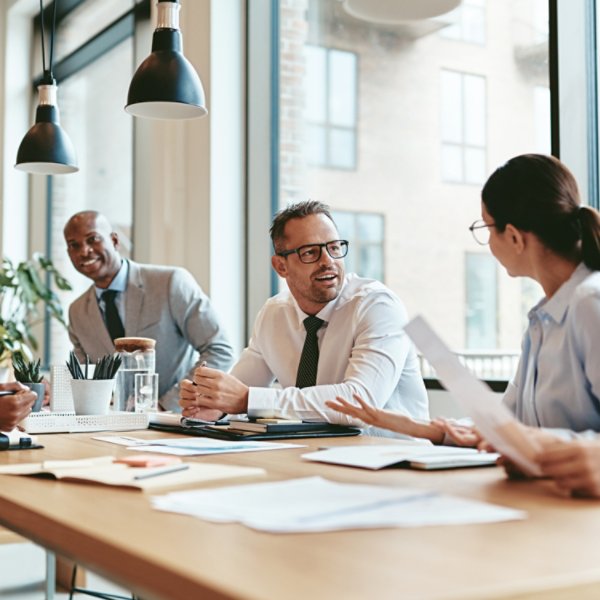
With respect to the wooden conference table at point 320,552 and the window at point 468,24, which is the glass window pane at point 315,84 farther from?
the wooden conference table at point 320,552

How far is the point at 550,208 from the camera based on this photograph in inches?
80.8

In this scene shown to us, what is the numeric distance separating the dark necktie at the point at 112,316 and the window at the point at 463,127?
1538 mm

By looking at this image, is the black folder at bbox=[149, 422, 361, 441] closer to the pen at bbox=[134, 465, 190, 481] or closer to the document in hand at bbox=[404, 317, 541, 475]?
the pen at bbox=[134, 465, 190, 481]

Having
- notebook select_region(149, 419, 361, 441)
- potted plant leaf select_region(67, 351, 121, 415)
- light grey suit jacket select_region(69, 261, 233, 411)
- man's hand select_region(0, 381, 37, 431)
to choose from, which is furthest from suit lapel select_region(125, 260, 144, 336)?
man's hand select_region(0, 381, 37, 431)

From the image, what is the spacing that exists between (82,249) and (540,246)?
259cm

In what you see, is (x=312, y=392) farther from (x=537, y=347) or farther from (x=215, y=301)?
(x=215, y=301)

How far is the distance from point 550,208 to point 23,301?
4.98 meters

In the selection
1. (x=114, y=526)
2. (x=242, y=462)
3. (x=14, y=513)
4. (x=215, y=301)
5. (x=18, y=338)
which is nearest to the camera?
(x=114, y=526)

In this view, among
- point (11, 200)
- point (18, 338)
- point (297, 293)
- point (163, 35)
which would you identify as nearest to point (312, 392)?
point (297, 293)

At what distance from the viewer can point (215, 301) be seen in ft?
15.5

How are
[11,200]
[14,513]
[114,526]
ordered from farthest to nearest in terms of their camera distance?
1. [11,200]
2. [14,513]
3. [114,526]

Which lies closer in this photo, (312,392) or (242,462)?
(242,462)

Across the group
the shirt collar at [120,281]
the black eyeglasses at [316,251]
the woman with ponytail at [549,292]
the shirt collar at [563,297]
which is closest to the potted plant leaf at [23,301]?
the shirt collar at [120,281]

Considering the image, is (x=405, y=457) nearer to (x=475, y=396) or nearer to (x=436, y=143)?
(x=475, y=396)
